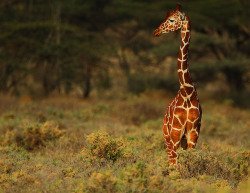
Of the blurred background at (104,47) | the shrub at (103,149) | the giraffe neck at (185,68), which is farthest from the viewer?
the blurred background at (104,47)

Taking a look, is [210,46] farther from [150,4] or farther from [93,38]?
→ [93,38]

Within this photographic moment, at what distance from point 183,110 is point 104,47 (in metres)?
12.9

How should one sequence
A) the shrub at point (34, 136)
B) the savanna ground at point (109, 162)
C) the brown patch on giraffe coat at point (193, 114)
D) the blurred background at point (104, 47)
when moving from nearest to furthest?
the savanna ground at point (109, 162)
the brown patch on giraffe coat at point (193, 114)
the shrub at point (34, 136)
the blurred background at point (104, 47)

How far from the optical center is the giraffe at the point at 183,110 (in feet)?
17.5

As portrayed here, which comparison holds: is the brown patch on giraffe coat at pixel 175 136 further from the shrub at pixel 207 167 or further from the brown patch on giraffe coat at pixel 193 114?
the brown patch on giraffe coat at pixel 193 114

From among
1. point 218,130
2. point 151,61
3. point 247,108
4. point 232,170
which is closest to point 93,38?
point 151,61

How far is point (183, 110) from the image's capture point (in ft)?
17.6

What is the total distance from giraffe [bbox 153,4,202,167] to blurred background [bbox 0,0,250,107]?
35.5 feet

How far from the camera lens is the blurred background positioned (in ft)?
54.1

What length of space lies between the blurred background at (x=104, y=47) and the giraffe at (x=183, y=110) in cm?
1081

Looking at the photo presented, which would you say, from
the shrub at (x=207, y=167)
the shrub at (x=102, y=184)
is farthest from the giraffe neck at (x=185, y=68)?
the shrub at (x=102, y=184)

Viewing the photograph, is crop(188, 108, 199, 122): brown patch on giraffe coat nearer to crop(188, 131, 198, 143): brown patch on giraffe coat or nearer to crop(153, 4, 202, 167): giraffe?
crop(153, 4, 202, 167): giraffe

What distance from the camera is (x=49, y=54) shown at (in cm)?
1691

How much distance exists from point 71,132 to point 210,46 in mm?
10464
